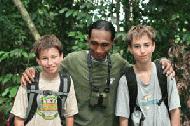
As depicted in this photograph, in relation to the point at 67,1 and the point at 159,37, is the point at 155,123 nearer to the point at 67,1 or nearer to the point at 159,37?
the point at 159,37

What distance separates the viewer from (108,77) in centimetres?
414

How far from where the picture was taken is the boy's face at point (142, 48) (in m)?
3.88

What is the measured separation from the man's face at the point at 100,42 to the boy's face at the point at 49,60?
375 mm

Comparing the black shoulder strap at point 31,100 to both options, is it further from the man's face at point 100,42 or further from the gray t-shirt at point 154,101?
the gray t-shirt at point 154,101

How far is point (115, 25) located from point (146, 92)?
6.52ft

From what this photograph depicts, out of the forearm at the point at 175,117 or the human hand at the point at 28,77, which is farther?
the forearm at the point at 175,117

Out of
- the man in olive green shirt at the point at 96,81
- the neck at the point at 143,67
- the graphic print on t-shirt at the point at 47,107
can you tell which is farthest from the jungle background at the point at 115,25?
the graphic print on t-shirt at the point at 47,107

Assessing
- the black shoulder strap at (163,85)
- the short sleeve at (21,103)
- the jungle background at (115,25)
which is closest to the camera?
the short sleeve at (21,103)

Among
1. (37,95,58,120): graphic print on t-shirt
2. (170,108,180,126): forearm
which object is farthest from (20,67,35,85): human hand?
(170,108,180,126): forearm

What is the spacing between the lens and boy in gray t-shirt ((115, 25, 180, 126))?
3914 mm

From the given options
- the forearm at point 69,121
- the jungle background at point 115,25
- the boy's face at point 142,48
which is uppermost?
the jungle background at point 115,25

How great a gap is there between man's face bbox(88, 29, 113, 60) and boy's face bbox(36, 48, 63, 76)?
1.23 feet

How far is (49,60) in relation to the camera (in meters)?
3.84

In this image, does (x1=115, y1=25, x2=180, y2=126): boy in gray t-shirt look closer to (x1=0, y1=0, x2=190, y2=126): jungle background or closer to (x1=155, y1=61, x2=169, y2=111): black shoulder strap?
(x1=155, y1=61, x2=169, y2=111): black shoulder strap
